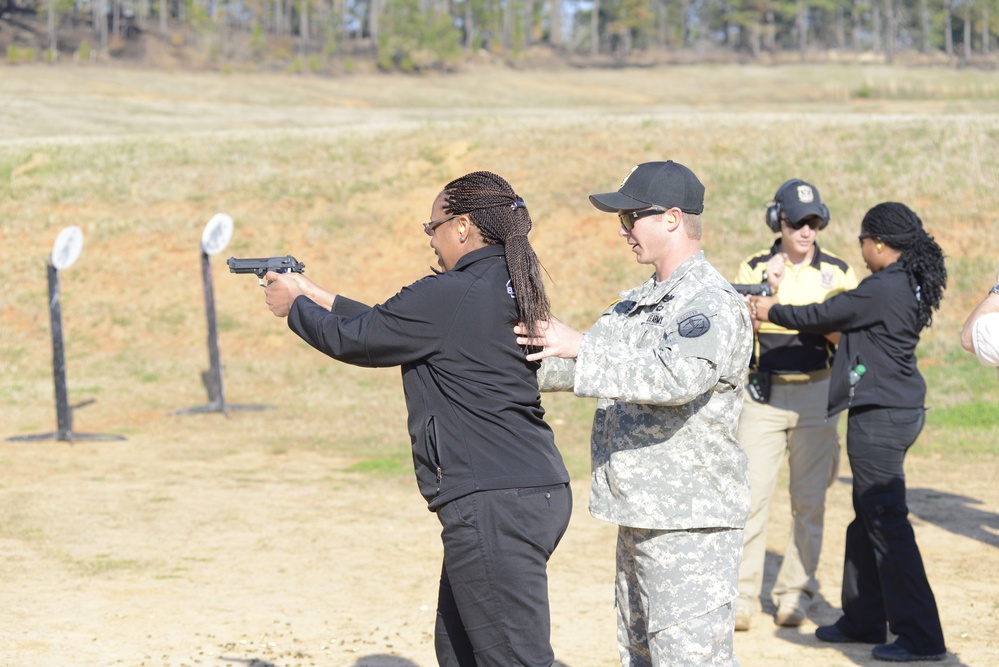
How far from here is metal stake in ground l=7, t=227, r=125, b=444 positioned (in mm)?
12539

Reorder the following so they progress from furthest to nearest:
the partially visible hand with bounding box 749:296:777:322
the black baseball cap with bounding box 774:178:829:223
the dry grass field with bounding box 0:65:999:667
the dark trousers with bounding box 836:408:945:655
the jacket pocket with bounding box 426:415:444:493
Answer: the dry grass field with bounding box 0:65:999:667, the black baseball cap with bounding box 774:178:829:223, the partially visible hand with bounding box 749:296:777:322, the dark trousers with bounding box 836:408:945:655, the jacket pocket with bounding box 426:415:444:493

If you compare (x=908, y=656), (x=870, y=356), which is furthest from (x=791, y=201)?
(x=908, y=656)

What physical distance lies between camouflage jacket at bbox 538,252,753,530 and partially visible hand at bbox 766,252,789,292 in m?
2.58

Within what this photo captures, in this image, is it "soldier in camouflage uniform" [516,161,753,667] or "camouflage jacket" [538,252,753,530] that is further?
"soldier in camouflage uniform" [516,161,753,667]

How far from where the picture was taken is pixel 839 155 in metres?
22.7

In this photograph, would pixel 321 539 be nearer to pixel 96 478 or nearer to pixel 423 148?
pixel 96 478

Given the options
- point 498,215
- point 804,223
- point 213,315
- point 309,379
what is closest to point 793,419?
point 804,223

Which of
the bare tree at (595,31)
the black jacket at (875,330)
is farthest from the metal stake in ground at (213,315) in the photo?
the bare tree at (595,31)

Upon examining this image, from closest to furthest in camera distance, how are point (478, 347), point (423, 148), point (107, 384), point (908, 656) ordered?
1. point (478, 347)
2. point (908, 656)
3. point (107, 384)
4. point (423, 148)

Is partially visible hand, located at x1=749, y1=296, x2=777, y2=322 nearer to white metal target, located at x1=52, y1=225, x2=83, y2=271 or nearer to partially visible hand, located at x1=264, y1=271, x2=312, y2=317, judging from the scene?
partially visible hand, located at x1=264, y1=271, x2=312, y2=317

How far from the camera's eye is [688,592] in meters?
3.50

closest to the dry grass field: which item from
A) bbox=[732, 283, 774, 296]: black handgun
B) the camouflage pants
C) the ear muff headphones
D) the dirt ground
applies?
the dirt ground

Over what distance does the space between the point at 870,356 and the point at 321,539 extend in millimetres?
4323

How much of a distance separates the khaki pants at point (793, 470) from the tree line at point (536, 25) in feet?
214
